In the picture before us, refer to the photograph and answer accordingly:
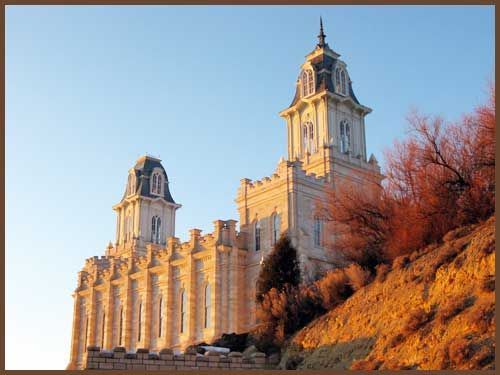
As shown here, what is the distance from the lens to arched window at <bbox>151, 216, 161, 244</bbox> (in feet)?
218

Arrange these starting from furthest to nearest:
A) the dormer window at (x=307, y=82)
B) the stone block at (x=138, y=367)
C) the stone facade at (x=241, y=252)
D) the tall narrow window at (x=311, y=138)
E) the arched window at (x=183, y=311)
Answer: the dormer window at (x=307, y=82), the tall narrow window at (x=311, y=138), the arched window at (x=183, y=311), the stone facade at (x=241, y=252), the stone block at (x=138, y=367)

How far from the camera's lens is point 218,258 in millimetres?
43531

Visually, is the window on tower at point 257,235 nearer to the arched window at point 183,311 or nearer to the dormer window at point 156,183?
the arched window at point 183,311

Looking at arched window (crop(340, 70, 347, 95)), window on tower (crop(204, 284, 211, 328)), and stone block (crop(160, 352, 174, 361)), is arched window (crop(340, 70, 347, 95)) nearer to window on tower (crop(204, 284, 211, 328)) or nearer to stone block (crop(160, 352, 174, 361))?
window on tower (crop(204, 284, 211, 328))

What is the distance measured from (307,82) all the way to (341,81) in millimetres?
2393

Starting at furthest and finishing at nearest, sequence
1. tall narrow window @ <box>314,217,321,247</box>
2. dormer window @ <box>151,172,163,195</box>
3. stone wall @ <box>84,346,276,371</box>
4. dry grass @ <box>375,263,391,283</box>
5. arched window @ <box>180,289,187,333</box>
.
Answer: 1. dormer window @ <box>151,172,163,195</box>
2. arched window @ <box>180,289,187,333</box>
3. tall narrow window @ <box>314,217,321,247</box>
4. dry grass @ <box>375,263,391,283</box>
5. stone wall @ <box>84,346,276,371</box>

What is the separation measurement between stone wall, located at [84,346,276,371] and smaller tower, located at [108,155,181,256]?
136ft

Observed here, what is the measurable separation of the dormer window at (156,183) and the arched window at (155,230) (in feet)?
8.34

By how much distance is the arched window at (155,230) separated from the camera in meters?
66.4

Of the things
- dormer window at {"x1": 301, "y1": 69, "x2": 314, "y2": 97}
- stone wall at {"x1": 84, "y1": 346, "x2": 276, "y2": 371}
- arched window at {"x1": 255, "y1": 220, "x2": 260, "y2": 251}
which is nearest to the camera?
stone wall at {"x1": 84, "y1": 346, "x2": 276, "y2": 371}

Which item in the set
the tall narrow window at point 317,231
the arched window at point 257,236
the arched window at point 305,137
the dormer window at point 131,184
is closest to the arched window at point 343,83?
the arched window at point 305,137

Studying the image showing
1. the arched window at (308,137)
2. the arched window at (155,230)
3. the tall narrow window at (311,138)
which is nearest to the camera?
the tall narrow window at (311,138)

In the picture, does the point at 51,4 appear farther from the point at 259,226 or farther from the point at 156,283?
the point at 156,283

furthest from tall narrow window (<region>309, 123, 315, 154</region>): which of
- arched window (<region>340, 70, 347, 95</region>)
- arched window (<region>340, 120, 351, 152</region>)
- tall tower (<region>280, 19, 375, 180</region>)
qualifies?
arched window (<region>340, 70, 347, 95</region>)
